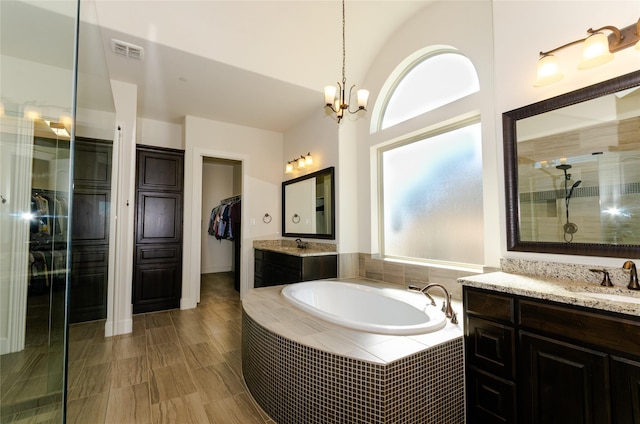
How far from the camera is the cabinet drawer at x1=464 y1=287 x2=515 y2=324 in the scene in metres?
1.41

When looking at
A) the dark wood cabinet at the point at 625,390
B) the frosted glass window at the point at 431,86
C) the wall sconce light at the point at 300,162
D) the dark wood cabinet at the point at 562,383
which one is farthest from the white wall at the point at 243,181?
the dark wood cabinet at the point at 625,390

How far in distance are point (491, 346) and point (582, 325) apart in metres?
0.43

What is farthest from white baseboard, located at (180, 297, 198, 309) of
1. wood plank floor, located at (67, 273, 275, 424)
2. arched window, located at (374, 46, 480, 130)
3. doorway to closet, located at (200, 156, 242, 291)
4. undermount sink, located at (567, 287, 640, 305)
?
undermount sink, located at (567, 287, 640, 305)

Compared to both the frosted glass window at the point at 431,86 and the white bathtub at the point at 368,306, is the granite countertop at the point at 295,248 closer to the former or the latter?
the white bathtub at the point at 368,306

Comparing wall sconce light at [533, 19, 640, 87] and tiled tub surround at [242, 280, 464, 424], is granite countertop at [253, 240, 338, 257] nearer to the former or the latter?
tiled tub surround at [242, 280, 464, 424]

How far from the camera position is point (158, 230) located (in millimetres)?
3762

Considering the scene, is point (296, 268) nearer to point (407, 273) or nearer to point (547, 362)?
point (407, 273)

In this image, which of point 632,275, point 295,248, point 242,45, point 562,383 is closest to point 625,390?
point 562,383

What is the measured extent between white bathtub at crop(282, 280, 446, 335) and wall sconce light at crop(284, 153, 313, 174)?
1.87 meters

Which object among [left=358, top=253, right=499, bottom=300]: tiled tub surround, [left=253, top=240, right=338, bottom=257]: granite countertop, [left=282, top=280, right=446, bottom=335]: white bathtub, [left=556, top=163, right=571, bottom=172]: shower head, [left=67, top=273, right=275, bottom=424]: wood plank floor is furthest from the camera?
[left=253, top=240, right=338, bottom=257]: granite countertop

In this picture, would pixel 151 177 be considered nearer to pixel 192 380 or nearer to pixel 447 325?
pixel 192 380

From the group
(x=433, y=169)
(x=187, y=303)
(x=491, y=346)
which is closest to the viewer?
(x=491, y=346)

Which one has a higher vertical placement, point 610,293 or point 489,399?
point 610,293

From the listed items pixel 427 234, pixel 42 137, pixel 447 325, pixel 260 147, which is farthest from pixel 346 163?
pixel 42 137
